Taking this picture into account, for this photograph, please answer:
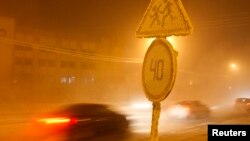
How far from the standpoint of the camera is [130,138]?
607 inches

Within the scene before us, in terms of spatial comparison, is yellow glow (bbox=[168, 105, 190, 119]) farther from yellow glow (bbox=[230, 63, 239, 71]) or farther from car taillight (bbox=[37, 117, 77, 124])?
yellow glow (bbox=[230, 63, 239, 71])

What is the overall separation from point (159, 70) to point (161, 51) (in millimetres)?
206

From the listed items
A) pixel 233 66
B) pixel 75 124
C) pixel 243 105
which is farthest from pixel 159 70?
pixel 233 66

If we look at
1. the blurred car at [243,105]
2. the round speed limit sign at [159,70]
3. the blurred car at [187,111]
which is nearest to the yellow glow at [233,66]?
the blurred car at [243,105]

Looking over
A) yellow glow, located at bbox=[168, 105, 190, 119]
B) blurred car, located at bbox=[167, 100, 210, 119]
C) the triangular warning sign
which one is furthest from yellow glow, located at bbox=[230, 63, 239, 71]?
the triangular warning sign

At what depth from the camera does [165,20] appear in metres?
4.11

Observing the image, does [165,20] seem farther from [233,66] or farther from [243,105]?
[233,66]

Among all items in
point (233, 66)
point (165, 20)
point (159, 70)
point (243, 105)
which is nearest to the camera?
point (159, 70)

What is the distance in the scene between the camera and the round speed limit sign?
151 inches

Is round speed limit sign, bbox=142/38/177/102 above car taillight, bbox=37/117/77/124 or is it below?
above

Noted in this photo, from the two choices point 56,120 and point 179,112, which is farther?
point 179,112

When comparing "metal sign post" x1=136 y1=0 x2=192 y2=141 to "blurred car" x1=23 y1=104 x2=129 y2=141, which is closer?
"metal sign post" x1=136 y1=0 x2=192 y2=141

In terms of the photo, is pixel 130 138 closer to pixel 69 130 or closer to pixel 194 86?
pixel 69 130

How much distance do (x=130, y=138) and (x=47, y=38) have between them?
4674 centimetres
